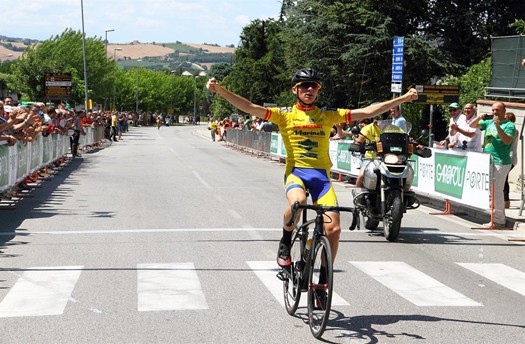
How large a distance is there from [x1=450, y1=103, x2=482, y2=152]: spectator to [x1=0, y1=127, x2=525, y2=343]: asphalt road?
64.8 inches

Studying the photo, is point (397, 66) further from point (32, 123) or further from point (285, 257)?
point (285, 257)

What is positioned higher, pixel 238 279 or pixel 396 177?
pixel 396 177

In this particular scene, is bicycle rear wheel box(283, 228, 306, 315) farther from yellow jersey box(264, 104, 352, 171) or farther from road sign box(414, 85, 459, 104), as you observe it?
road sign box(414, 85, 459, 104)

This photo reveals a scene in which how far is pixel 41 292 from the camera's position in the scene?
311 inches

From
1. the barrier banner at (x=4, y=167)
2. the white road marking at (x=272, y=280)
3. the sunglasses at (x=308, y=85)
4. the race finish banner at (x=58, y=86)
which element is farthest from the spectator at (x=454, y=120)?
the race finish banner at (x=58, y=86)

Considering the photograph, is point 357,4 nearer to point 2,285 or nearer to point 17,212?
point 17,212

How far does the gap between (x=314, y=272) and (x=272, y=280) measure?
2061mm

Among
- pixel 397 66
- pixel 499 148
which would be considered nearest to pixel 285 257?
pixel 499 148

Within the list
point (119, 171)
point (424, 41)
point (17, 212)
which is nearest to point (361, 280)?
point (17, 212)

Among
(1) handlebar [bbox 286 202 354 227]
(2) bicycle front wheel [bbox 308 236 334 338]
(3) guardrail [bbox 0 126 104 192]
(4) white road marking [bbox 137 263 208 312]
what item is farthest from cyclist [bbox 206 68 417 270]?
(3) guardrail [bbox 0 126 104 192]

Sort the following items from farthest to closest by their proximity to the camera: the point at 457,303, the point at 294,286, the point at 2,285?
1. the point at 2,285
2. the point at 457,303
3. the point at 294,286

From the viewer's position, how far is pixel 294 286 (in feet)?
22.8

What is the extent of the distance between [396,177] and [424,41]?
93.7ft

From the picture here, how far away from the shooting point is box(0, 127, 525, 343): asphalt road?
6520mm
